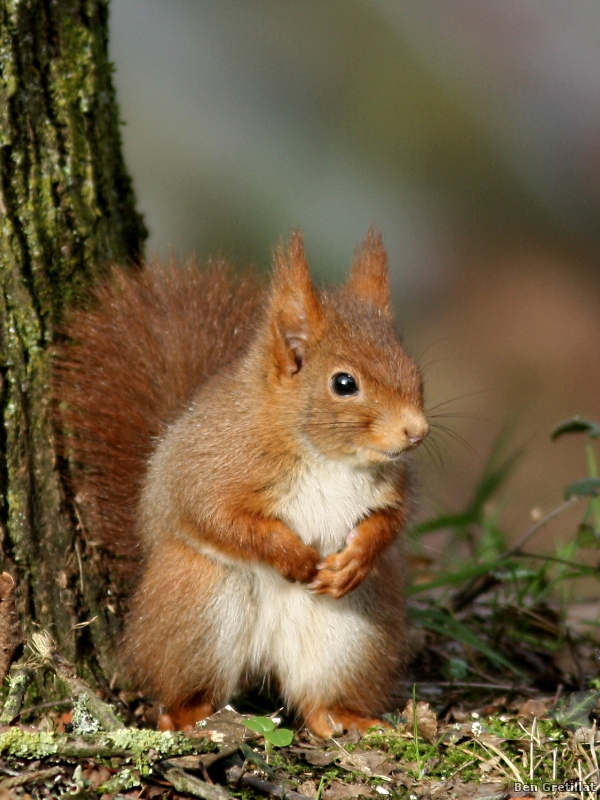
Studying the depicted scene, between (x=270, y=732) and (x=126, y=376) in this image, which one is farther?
(x=126, y=376)

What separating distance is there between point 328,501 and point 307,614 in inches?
8.3

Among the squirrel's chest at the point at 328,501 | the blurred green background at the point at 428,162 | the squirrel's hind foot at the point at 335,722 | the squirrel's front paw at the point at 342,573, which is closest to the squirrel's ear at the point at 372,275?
the squirrel's chest at the point at 328,501

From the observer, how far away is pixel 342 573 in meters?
1.71

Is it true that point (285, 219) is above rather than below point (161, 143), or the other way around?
below

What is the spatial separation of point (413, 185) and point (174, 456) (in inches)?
134

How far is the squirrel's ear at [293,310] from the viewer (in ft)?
5.65

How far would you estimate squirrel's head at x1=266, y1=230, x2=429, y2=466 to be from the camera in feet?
5.35

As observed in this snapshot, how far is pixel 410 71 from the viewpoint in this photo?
4953 mm

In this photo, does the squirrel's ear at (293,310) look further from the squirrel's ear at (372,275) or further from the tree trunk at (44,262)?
the tree trunk at (44,262)

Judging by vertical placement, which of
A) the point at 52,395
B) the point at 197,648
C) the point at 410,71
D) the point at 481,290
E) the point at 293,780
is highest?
the point at 410,71

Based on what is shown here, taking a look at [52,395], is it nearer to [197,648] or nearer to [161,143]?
[197,648]

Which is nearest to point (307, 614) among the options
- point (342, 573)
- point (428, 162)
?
point (342, 573)

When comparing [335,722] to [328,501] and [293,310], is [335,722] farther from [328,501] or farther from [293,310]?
[293,310]

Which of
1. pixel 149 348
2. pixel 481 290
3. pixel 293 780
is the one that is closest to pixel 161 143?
pixel 481 290
